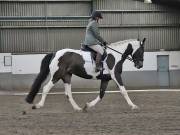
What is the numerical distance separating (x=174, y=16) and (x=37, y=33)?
7794 millimetres

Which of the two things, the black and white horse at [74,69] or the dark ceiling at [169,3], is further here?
the dark ceiling at [169,3]

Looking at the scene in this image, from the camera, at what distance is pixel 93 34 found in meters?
14.5

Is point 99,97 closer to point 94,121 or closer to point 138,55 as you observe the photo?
point 138,55

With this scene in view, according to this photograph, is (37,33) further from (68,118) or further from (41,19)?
(68,118)

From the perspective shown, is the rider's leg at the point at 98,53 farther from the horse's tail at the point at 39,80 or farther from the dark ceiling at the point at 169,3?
the dark ceiling at the point at 169,3

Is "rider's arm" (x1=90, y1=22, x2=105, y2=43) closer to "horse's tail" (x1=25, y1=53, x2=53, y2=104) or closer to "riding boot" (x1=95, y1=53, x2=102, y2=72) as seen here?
"riding boot" (x1=95, y1=53, x2=102, y2=72)

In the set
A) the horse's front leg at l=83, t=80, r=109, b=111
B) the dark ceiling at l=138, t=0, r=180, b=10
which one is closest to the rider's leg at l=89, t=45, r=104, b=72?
the horse's front leg at l=83, t=80, r=109, b=111

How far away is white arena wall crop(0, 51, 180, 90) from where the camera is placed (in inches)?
1116

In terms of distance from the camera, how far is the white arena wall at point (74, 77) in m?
28.3

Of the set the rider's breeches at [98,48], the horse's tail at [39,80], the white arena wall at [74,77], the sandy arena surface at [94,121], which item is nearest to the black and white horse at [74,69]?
the horse's tail at [39,80]

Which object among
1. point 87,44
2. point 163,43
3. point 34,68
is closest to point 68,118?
point 87,44

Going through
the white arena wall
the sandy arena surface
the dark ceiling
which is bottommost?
the white arena wall

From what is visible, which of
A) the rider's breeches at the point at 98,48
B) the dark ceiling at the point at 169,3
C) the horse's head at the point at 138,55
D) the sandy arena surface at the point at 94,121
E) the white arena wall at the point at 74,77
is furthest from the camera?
the dark ceiling at the point at 169,3

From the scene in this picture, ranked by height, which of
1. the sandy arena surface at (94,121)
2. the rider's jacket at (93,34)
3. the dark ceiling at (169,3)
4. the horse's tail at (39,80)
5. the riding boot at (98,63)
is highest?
the dark ceiling at (169,3)
